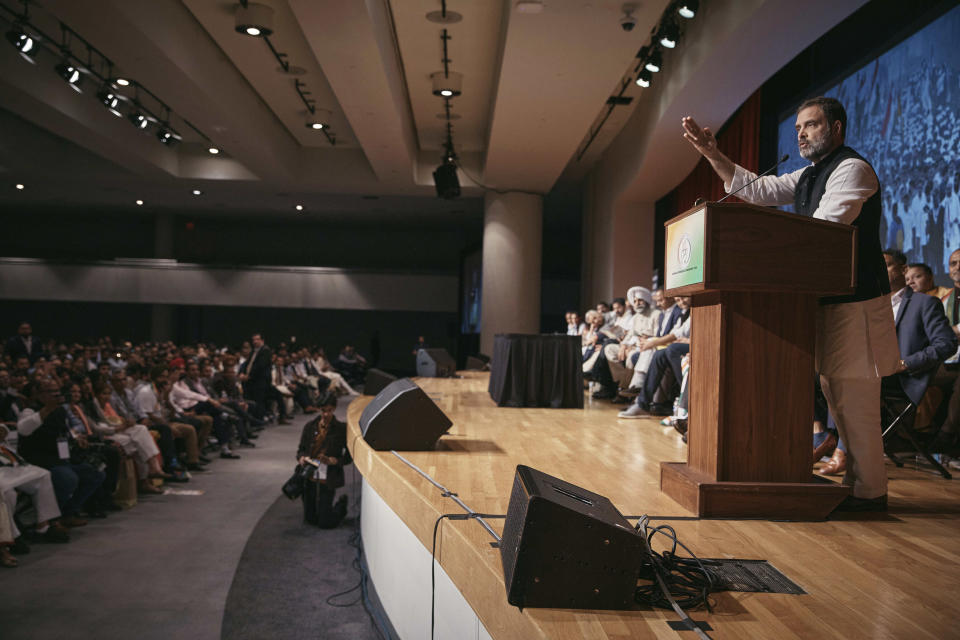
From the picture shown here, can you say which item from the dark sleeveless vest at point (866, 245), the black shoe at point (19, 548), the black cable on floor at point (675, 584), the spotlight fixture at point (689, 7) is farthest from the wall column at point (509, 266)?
the black cable on floor at point (675, 584)

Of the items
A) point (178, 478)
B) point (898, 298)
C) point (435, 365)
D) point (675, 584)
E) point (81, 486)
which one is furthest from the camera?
point (435, 365)

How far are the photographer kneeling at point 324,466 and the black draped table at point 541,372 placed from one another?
1.42m

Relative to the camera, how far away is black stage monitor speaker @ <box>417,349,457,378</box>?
9.65 metres

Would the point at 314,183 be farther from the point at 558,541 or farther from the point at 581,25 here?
the point at 558,541

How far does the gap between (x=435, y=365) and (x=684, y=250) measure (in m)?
7.44

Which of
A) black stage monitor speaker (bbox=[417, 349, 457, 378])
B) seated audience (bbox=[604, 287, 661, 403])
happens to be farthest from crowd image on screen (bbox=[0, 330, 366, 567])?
seated audience (bbox=[604, 287, 661, 403])

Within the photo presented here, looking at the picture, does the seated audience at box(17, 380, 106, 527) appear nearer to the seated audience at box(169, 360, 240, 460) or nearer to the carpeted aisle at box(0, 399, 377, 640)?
the carpeted aisle at box(0, 399, 377, 640)

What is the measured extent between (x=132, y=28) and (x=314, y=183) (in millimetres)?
6666

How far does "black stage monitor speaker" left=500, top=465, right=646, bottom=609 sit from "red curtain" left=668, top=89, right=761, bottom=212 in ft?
16.8

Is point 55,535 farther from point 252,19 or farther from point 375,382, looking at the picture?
point 252,19

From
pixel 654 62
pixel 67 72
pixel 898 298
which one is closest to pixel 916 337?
pixel 898 298

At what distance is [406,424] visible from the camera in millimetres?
3551

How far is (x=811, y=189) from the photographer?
247cm

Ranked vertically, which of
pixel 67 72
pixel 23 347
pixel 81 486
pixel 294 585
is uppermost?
pixel 67 72
